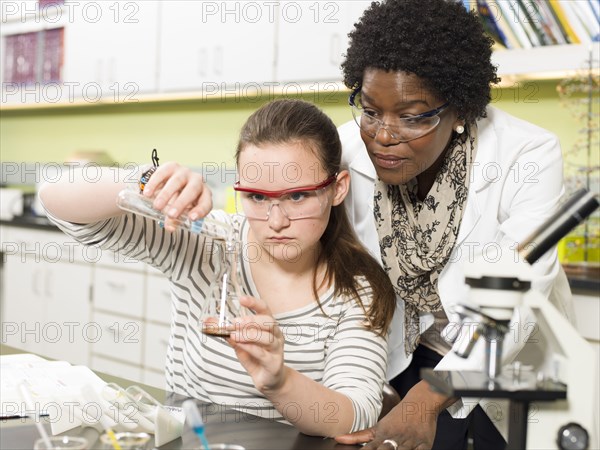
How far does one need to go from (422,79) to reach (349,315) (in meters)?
0.45

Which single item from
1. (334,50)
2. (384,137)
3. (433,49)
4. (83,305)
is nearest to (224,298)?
(384,137)

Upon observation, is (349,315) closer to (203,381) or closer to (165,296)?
(203,381)

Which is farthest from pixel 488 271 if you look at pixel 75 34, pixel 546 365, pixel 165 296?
pixel 75 34

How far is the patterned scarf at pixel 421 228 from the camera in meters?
1.54

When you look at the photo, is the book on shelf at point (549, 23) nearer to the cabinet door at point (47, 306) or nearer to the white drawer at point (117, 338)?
the white drawer at point (117, 338)

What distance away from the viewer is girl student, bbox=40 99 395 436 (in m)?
1.23

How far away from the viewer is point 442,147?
146cm

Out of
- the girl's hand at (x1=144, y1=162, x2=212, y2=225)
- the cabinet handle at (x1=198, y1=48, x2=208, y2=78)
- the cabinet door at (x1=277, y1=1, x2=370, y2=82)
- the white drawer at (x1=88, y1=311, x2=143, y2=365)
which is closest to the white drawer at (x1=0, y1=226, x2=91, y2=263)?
the white drawer at (x1=88, y1=311, x2=143, y2=365)

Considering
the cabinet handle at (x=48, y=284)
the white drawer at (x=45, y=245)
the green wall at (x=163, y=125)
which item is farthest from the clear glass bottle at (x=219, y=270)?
the cabinet handle at (x=48, y=284)

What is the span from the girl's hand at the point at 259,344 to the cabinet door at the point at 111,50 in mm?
2733

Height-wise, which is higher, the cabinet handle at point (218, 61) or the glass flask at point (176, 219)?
the cabinet handle at point (218, 61)

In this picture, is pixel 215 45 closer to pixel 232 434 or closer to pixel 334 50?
pixel 334 50

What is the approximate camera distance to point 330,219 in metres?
1.49

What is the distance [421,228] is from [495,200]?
166mm
